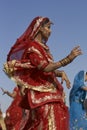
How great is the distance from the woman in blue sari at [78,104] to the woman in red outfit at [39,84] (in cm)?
502

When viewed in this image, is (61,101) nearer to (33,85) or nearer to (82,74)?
(33,85)

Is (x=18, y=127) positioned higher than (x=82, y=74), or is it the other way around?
(x=82, y=74)

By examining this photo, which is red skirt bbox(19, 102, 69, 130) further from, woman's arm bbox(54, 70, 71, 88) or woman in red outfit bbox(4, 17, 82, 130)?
woman's arm bbox(54, 70, 71, 88)

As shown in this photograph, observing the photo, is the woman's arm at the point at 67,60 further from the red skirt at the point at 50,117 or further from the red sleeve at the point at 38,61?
the red skirt at the point at 50,117

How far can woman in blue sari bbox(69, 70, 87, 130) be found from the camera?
11320 millimetres

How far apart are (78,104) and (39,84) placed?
541cm

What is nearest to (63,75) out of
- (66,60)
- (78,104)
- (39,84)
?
(39,84)

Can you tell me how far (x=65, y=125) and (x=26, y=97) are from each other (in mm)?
600

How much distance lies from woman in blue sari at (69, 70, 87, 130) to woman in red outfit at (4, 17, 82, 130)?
16.5 feet

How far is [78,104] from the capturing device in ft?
37.7

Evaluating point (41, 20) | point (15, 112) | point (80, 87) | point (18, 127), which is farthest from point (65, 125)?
point (80, 87)

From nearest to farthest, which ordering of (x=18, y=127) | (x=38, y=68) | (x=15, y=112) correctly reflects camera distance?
(x=38, y=68)
(x=18, y=127)
(x=15, y=112)

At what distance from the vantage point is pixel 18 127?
653cm

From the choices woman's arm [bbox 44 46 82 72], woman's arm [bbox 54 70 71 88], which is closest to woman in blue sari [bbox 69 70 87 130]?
woman's arm [bbox 54 70 71 88]
